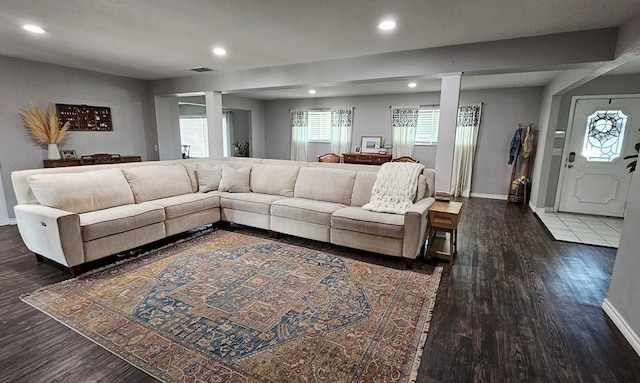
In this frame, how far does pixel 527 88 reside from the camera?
5938 mm

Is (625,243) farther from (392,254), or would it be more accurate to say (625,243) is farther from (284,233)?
(284,233)

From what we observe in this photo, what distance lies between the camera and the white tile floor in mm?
3885

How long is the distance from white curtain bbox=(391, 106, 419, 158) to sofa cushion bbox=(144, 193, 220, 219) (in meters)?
4.72

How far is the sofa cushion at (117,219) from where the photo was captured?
9.02 feet

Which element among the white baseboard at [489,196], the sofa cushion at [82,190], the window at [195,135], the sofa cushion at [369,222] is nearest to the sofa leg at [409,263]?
the sofa cushion at [369,222]

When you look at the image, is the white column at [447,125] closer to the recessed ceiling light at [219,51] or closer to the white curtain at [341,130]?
the recessed ceiling light at [219,51]

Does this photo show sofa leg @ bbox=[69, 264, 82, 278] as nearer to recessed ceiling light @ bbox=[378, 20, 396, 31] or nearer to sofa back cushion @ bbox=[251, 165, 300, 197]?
sofa back cushion @ bbox=[251, 165, 300, 197]

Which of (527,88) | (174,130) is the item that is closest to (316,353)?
(174,130)

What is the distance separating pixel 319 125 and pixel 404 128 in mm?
2388

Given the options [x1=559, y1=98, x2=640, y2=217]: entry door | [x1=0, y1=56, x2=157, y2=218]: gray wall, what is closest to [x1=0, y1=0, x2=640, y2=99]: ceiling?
[x1=0, y1=56, x2=157, y2=218]: gray wall

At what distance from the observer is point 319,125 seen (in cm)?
828

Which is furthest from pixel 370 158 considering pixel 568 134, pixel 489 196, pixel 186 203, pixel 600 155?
pixel 186 203

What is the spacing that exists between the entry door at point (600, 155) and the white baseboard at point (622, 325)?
375cm

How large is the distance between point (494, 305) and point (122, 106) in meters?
6.41
